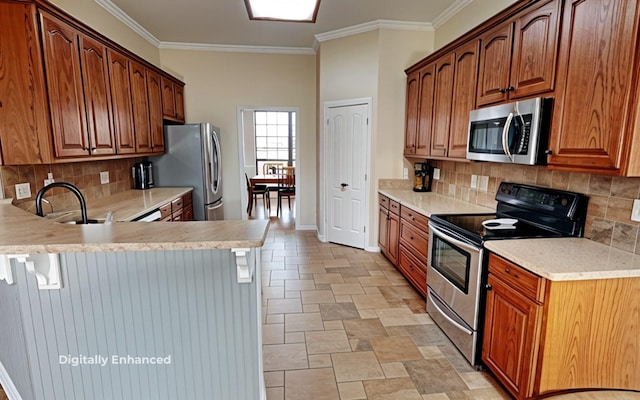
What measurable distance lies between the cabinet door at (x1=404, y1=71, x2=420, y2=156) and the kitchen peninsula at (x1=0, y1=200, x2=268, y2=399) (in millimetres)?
2935

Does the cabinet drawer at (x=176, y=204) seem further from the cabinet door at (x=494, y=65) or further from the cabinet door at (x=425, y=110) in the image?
the cabinet door at (x=494, y=65)

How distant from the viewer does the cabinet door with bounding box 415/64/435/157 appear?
3556mm

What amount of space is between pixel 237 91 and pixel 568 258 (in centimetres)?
495

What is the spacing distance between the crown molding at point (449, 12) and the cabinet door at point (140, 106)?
11.6ft

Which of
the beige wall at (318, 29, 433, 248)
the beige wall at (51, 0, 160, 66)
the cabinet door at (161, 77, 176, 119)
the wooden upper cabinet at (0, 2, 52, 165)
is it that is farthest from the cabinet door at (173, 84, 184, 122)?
the wooden upper cabinet at (0, 2, 52, 165)

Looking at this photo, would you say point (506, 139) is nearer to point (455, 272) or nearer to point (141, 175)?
point (455, 272)

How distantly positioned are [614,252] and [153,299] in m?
2.47

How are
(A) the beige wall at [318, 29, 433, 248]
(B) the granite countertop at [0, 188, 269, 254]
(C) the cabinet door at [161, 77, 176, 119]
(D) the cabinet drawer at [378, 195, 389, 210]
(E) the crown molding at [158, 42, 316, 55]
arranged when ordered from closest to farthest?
1. (B) the granite countertop at [0, 188, 269, 254]
2. (D) the cabinet drawer at [378, 195, 389, 210]
3. (A) the beige wall at [318, 29, 433, 248]
4. (C) the cabinet door at [161, 77, 176, 119]
5. (E) the crown molding at [158, 42, 316, 55]

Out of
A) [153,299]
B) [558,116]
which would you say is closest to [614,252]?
[558,116]

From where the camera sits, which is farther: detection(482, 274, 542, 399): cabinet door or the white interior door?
the white interior door

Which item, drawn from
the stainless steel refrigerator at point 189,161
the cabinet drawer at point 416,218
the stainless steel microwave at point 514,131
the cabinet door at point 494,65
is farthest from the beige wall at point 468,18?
the stainless steel refrigerator at point 189,161

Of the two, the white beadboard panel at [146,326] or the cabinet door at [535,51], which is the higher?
the cabinet door at [535,51]

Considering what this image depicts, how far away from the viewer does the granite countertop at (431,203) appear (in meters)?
2.95

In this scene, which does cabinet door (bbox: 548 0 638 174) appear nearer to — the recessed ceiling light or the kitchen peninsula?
the kitchen peninsula
